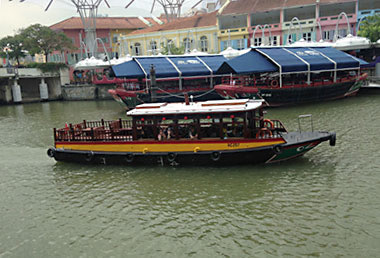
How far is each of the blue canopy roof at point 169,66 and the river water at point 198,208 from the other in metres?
16.8

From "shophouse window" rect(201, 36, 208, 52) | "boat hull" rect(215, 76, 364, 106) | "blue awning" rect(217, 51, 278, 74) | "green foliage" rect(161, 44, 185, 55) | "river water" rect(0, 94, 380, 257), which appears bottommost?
"river water" rect(0, 94, 380, 257)

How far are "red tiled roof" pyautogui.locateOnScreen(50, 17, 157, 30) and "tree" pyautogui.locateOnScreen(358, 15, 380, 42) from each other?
43.8 m

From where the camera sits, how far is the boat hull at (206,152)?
1405 cm

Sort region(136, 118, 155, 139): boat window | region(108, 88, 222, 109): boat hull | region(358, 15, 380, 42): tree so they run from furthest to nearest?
region(358, 15, 380, 42): tree, region(108, 88, 222, 109): boat hull, region(136, 118, 155, 139): boat window

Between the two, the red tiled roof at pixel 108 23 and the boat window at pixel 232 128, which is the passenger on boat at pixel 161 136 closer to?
the boat window at pixel 232 128

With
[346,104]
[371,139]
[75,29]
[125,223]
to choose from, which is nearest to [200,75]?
[346,104]

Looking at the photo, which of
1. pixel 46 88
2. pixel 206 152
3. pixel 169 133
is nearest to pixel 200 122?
pixel 206 152

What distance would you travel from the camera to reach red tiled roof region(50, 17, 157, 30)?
2672 inches

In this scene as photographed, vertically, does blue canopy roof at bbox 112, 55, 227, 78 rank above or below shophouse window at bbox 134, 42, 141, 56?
below

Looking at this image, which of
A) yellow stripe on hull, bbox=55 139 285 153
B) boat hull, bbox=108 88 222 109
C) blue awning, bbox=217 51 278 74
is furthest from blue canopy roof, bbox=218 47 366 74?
yellow stripe on hull, bbox=55 139 285 153

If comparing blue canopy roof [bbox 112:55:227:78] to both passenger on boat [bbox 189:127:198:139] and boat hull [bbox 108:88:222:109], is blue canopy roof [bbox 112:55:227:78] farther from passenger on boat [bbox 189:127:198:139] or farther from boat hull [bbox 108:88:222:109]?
passenger on boat [bbox 189:127:198:139]

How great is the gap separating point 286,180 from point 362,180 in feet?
8.59

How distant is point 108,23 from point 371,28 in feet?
160

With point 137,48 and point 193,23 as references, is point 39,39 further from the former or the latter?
point 193,23
